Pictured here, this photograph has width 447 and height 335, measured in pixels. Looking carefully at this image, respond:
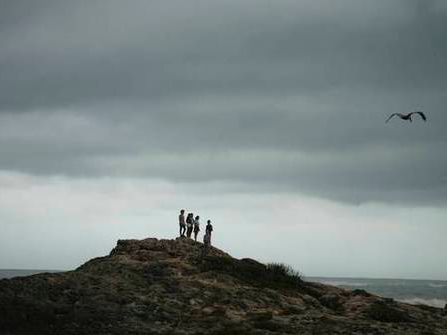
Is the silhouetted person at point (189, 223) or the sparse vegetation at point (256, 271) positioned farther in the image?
the silhouetted person at point (189, 223)

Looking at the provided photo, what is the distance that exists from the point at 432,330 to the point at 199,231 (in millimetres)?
16899

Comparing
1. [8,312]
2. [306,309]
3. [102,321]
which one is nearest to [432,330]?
[306,309]

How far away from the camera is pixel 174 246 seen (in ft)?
120

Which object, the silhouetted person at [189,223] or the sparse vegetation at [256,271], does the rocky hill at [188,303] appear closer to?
the sparse vegetation at [256,271]

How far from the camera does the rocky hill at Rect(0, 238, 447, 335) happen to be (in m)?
24.0

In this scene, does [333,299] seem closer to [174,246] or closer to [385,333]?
[385,333]

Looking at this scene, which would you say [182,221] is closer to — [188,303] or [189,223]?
[189,223]

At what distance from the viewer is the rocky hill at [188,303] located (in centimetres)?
2395

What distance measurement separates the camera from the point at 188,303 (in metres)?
27.6

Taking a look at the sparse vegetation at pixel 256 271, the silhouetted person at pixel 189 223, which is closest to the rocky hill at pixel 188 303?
the sparse vegetation at pixel 256 271

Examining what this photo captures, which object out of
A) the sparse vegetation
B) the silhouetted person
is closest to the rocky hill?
the sparse vegetation

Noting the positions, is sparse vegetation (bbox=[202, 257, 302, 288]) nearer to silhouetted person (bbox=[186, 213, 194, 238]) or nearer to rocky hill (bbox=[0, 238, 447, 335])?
rocky hill (bbox=[0, 238, 447, 335])

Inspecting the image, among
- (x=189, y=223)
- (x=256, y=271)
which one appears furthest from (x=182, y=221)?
(x=256, y=271)

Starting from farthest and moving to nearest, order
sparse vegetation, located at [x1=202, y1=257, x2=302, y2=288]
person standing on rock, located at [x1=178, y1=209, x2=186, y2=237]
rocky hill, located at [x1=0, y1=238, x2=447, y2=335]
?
person standing on rock, located at [x1=178, y1=209, x2=186, y2=237], sparse vegetation, located at [x1=202, y1=257, x2=302, y2=288], rocky hill, located at [x1=0, y1=238, x2=447, y2=335]
